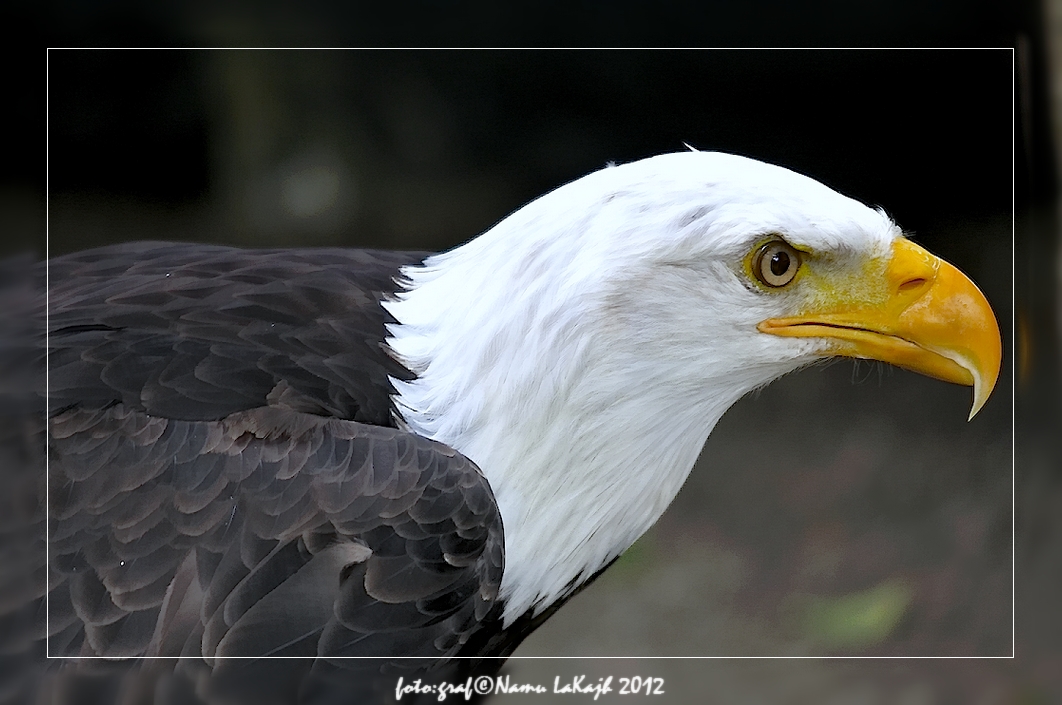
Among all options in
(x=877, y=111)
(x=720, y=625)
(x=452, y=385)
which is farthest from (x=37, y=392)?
(x=877, y=111)

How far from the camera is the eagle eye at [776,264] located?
3.69 feet

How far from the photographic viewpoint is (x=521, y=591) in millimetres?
1234

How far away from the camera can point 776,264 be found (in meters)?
1.13

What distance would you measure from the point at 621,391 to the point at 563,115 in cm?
46

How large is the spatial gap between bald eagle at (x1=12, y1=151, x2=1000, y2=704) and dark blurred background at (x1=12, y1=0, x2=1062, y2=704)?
198 millimetres

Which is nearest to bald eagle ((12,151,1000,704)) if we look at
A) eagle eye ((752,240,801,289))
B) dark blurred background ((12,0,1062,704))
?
eagle eye ((752,240,801,289))

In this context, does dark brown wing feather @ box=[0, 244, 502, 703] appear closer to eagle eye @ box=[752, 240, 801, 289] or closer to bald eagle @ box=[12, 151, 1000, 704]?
bald eagle @ box=[12, 151, 1000, 704]

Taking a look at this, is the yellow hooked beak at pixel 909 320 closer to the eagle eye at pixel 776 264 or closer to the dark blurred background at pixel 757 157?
the eagle eye at pixel 776 264

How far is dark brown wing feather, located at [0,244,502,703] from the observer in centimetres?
108

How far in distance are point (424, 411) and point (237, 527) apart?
264mm

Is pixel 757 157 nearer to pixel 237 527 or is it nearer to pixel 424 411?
pixel 424 411

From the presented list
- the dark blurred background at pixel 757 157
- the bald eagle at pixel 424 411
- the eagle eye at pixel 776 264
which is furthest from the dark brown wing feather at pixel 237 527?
the eagle eye at pixel 776 264

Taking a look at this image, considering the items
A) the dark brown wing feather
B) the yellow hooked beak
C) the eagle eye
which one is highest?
the eagle eye

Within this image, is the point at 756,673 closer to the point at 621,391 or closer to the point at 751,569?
the point at 751,569
